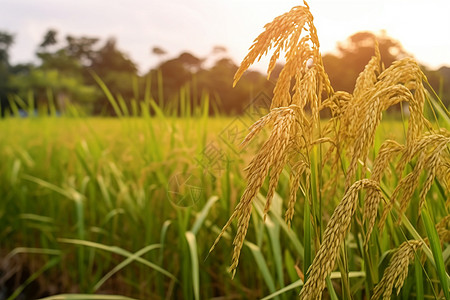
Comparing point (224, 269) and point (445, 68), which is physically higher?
point (445, 68)

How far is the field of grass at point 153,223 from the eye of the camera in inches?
64.2

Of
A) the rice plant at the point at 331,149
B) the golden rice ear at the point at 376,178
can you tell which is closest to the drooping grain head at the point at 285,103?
the rice plant at the point at 331,149

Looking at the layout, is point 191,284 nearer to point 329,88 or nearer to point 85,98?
point 329,88

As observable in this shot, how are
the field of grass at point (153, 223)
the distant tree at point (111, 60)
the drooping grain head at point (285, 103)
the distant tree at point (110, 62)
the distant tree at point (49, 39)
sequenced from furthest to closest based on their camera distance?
the distant tree at point (49, 39) < the distant tree at point (111, 60) < the distant tree at point (110, 62) < the field of grass at point (153, 223) < the drooping grain head at point (285, 103)

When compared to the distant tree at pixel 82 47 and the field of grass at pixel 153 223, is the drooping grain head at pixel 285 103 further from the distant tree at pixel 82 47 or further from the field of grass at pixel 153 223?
the distant tree at pixel 82 47

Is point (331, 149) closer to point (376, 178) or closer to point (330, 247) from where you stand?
point (376, 178)

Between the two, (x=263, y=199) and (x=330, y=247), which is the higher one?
(x=330, y=247)

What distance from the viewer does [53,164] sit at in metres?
3.50

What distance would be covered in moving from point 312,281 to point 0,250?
346 centimetres

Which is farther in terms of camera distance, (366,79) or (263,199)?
(263,199)

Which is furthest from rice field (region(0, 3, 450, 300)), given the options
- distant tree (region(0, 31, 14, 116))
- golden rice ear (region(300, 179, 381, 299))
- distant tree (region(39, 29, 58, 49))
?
distant tree (region(39, 29, 58, 49))

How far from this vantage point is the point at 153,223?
231 cm

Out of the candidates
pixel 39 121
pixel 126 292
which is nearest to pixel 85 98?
pixel 39 121

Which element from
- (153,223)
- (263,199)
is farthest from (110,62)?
(263,199)
